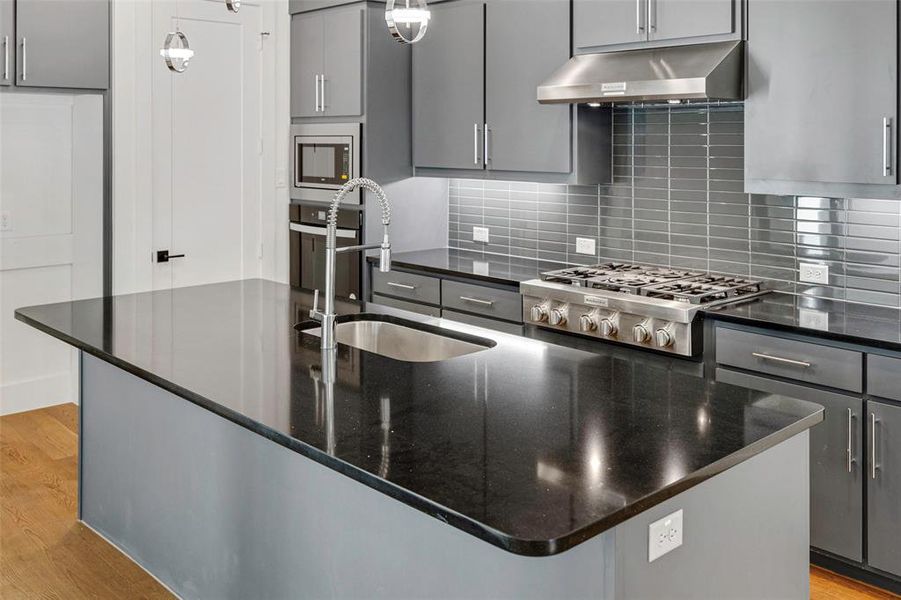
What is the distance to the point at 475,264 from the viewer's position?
4723 mm

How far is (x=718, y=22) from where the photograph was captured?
11.6 ft

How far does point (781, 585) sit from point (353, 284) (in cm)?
328

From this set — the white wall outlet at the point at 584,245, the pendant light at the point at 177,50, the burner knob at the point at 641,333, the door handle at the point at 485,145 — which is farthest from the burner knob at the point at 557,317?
the pendant light at the point at 177,50

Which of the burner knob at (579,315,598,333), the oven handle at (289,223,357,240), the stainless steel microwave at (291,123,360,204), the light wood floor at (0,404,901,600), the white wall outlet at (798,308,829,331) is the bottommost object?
the light wood floor at (0,404,901,600)

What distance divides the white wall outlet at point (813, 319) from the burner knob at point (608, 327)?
714mm

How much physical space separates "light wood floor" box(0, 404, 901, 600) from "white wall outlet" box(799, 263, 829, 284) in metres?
1.16

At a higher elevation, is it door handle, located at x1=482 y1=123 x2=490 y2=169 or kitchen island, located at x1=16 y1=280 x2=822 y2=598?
door handle, located at x1=482 y1=123 x2=490 y2=169

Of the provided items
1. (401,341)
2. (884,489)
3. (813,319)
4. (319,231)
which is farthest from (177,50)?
(884,489)

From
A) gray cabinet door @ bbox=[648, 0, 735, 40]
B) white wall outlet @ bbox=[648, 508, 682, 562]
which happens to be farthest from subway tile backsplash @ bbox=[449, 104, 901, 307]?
white wall outlet @ bbox=[648, 508, 682, 562]

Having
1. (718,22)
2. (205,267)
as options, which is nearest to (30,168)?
(205,267)

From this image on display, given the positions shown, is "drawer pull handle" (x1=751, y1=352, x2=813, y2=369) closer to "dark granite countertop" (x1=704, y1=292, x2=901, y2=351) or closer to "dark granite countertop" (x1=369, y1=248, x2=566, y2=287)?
"dark granite countertop" (x1=704, y1=292, x2=901, y2=351)

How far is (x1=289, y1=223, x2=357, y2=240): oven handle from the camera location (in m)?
4.96

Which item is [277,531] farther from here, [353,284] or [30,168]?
[30,168]

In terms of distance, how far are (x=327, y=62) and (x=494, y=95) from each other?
1.09m
